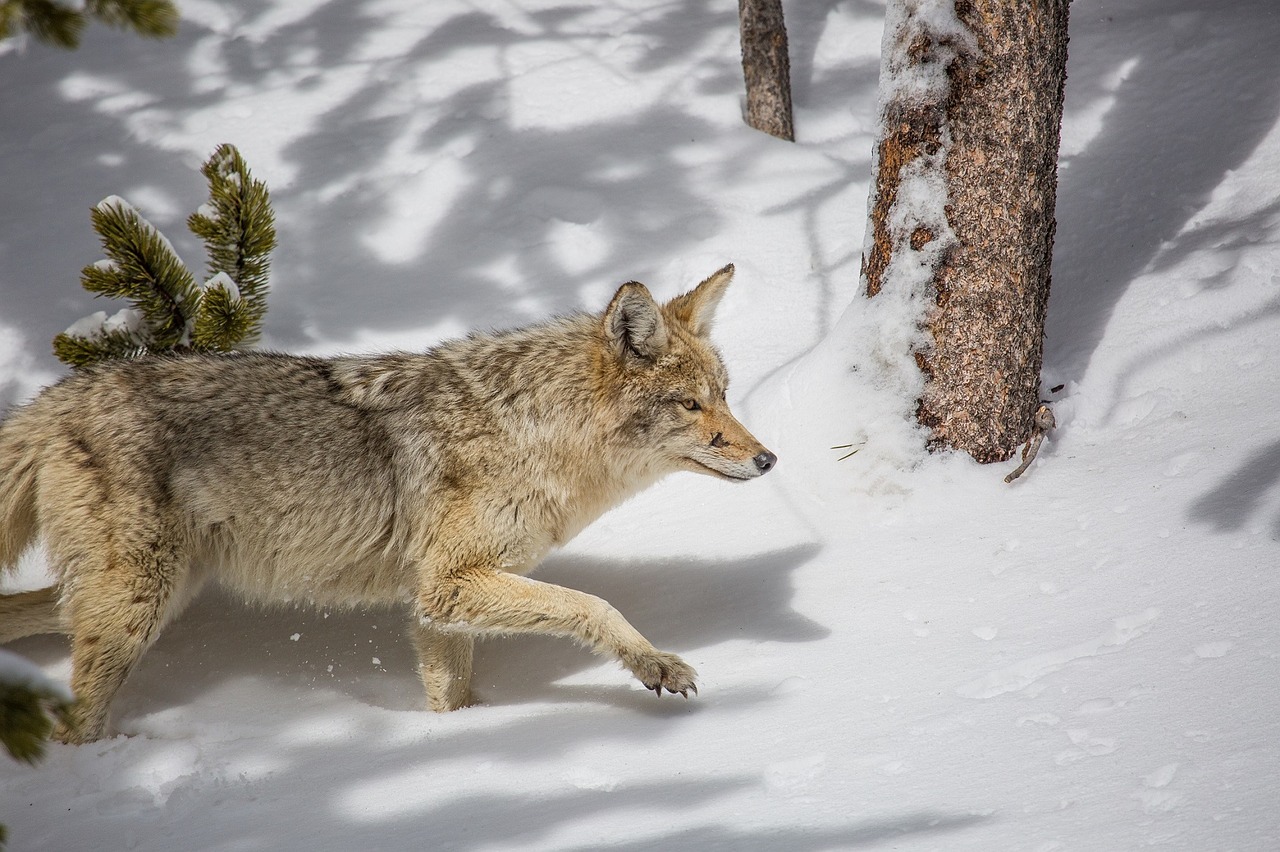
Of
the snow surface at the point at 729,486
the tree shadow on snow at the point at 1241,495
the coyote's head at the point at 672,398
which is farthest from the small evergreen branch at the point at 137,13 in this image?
the tree shadow on snow at the point at 1241,495

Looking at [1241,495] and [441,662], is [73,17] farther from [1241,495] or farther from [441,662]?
[1241,495]

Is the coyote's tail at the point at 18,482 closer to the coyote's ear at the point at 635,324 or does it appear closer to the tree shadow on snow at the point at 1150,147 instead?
the coyote's ear at the point at 635,324

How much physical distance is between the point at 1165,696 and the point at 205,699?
14.0 ft

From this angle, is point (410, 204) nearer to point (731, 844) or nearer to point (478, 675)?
point (478, 675)

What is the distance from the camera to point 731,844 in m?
2.95

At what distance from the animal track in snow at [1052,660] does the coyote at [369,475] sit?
125cm

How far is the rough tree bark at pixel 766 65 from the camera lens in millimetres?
8586

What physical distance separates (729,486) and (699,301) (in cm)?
160

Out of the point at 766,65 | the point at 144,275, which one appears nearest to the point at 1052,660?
the point at 144,275

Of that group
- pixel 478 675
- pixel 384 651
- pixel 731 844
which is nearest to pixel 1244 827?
pixel 731 844

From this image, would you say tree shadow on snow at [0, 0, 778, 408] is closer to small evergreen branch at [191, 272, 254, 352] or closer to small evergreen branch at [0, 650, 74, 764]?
small evergreen branch at [191, 272, 254, 352]

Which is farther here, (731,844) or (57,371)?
(57,371)

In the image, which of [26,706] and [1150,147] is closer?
[26,706]

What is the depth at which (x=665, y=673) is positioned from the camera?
4184mm
